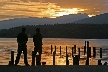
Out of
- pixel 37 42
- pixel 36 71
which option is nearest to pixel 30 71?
pixel 36 71

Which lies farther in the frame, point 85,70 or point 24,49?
point 24,49

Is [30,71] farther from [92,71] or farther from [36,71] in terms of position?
[92,71]

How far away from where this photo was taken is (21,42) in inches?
813

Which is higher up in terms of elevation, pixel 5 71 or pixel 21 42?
pixel 21 42

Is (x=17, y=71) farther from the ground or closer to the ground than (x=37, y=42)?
closer to the ground

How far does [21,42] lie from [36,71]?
4.21m

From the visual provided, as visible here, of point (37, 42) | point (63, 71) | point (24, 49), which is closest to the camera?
point (63, 71)

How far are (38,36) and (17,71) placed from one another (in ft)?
18.9

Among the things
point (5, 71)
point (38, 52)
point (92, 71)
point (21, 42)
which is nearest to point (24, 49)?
point (21, 42)

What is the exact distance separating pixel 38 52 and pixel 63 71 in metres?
5.76

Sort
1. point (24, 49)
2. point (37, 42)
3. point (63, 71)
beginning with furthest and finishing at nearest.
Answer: point (37, 42) → point (24, 49) → point (63, 71)

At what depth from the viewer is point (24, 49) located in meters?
20.6

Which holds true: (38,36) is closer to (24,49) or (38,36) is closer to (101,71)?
(24,49)

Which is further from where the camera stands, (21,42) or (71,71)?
(21,42)
